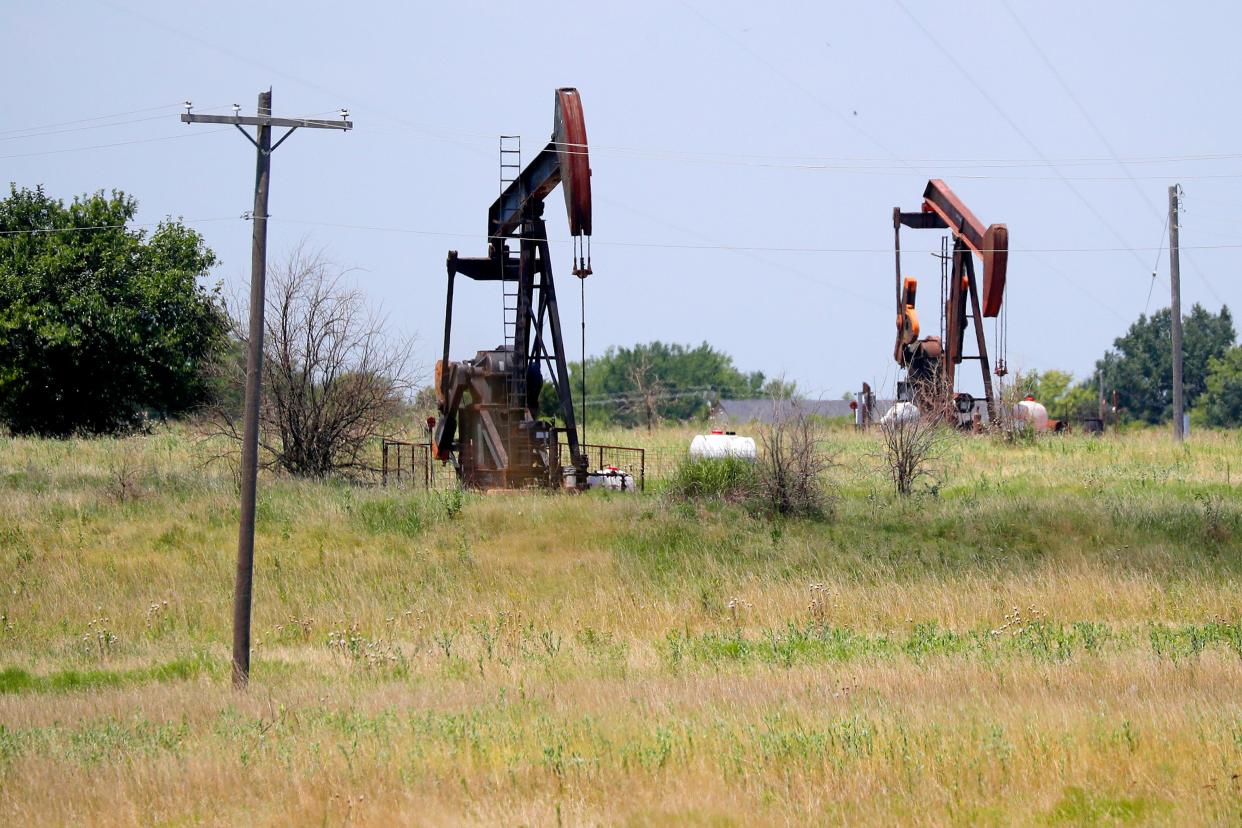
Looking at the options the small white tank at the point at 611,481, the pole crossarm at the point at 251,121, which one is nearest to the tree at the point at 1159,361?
the small white tank at the point at 611,481

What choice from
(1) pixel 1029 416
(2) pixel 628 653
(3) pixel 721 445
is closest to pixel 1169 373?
(1) pixel 1029 416

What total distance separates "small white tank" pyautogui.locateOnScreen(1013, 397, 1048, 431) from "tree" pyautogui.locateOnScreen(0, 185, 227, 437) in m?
20.0

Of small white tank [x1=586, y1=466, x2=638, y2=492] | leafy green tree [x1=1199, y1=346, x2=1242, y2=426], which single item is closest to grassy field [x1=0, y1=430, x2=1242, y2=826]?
small white tank [x1=586, y1=466, x2=638, y2=492]

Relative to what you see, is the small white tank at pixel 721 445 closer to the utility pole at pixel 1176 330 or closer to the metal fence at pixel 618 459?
the metal fence at pixel 618 459

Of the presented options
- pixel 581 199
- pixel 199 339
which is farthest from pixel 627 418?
pixel 581 199

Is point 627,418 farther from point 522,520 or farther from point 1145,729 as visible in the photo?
point 1145,729

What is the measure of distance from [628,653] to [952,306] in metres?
22.5

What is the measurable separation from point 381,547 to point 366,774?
11356 millimetres

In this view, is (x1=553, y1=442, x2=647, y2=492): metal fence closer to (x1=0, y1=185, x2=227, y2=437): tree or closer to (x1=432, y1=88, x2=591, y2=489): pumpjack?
(x1=432, y1=88, x2=591, y2=489): pumpjack

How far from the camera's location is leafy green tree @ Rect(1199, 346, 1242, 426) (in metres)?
74.2

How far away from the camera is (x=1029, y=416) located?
33.8m


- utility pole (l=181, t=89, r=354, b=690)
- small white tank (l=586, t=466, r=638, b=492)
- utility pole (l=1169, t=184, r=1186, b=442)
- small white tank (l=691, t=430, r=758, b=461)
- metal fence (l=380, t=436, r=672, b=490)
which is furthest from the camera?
utility pole (l=1169, t=184, r=1186, b=442)

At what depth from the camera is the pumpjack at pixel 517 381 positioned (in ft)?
73.3

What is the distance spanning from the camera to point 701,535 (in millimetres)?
18781
